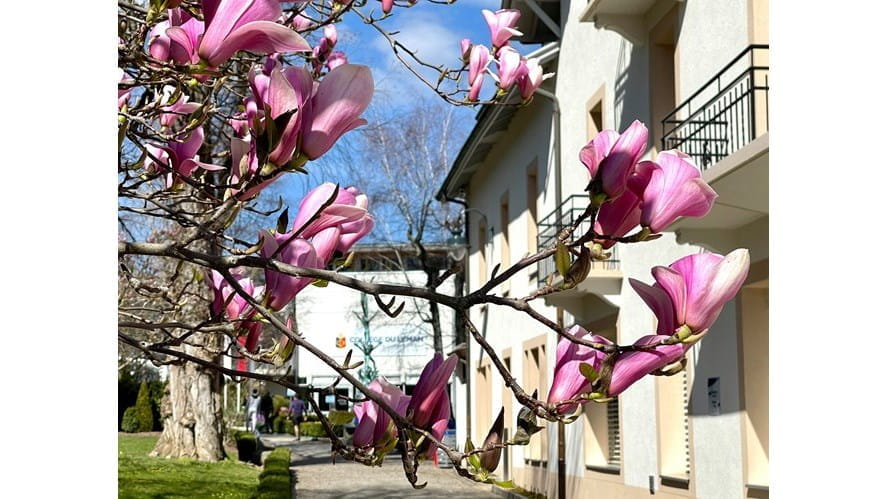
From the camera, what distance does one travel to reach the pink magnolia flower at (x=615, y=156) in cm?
134

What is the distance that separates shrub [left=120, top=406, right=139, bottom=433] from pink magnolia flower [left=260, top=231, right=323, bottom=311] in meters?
34.4

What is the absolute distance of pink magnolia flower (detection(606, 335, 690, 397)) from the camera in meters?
1.38

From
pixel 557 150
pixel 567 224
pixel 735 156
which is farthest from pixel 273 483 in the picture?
pixel 735 156

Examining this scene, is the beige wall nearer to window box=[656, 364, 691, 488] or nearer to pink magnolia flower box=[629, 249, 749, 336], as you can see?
window box=[656, 364, 691, 488]

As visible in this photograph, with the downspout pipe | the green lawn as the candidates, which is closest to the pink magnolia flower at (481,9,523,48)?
the green lawn

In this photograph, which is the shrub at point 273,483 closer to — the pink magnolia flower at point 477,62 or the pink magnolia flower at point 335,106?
the pink magnolia flower at point 477,62

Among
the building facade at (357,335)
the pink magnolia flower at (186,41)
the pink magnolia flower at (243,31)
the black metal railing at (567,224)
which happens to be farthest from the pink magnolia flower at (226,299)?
the building facade at (357,335)

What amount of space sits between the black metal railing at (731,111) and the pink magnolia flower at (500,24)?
11.2ft

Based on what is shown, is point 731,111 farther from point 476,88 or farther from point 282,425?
point 282,425

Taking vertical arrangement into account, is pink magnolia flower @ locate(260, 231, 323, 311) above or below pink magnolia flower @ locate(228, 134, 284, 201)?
below

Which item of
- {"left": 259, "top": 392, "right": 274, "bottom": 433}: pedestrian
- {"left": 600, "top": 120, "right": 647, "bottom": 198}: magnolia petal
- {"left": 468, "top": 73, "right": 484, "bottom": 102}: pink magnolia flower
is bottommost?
{"left": 259, "top": 392, "right": 274, "bottom": 433}: pedestrian
